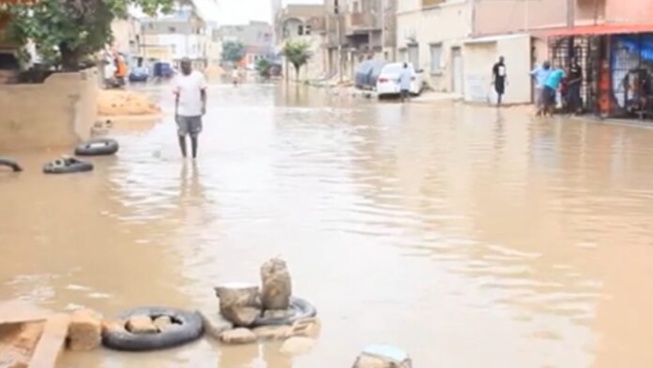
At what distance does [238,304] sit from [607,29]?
2025cm

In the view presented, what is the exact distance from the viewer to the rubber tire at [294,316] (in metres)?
6.70

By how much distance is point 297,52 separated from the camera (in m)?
72.7

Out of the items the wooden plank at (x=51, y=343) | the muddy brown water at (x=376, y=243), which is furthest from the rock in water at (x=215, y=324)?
the wooden plank at (x=51, y=343)

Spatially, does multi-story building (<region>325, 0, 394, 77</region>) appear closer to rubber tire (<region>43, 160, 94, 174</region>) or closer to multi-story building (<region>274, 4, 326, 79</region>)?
multi-story building (<region>274, 4, 326, 79</region>)

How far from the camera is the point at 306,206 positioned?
38.3 feet

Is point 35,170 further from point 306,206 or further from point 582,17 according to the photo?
point 582,17

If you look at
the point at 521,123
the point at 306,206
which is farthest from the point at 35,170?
the point at 521,123

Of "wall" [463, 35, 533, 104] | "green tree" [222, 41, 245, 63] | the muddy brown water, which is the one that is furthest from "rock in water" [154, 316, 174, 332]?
"green tree" [222, 41, 245, 63]

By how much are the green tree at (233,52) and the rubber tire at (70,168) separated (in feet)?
399

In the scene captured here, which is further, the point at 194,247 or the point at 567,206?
the point at 567,206

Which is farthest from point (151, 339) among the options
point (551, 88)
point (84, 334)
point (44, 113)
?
point (551, 88)

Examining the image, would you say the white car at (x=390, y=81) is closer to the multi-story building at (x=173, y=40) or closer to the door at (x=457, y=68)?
Result: the door at (x=457, y=68)

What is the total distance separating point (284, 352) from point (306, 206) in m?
5.43

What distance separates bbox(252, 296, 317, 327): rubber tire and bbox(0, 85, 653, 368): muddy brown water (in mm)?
134
